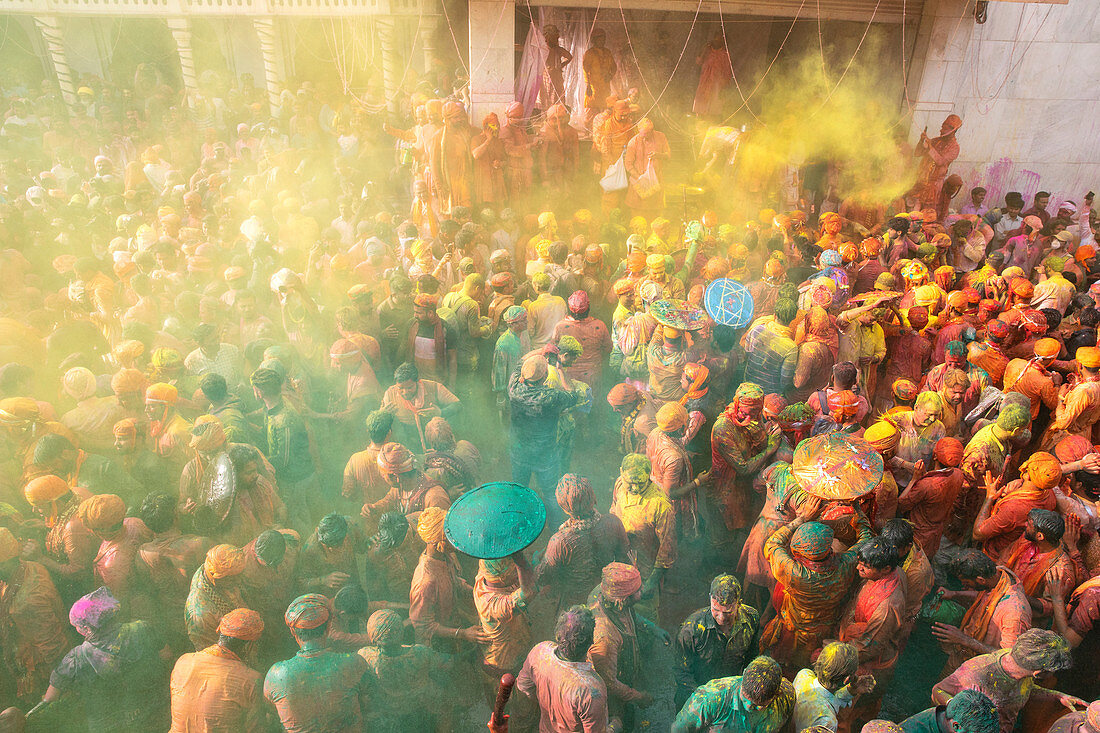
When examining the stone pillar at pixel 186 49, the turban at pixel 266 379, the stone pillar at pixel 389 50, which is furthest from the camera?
the stone pillar at pixel 186 49

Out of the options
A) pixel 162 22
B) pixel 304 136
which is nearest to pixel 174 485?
pixel 304 136

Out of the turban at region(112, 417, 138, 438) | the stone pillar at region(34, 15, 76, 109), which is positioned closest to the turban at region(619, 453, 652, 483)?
the turban at region(112, 417, 138, 438)

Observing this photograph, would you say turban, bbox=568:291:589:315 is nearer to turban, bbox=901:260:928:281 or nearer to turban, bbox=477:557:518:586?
turban, bbox=477:557:518:586

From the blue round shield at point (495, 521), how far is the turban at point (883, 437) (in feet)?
9.30

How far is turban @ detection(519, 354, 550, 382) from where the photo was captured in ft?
17.3

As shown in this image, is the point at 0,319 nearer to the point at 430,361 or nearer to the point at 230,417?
the point at 230,417

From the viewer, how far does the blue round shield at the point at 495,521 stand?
3.48m

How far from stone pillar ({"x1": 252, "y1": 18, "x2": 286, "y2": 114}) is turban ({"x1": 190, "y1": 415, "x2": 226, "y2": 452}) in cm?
1560

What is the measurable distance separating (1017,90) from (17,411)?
1765cm

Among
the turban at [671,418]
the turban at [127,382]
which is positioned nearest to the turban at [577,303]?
the turban at [671,418]

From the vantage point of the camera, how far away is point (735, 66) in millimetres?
16453

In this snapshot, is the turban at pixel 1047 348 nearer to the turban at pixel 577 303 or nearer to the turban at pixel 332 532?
the turban at pixel 577 303

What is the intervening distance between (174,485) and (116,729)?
6.28ft

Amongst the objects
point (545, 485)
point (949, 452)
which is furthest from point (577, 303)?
point (949, 452)
